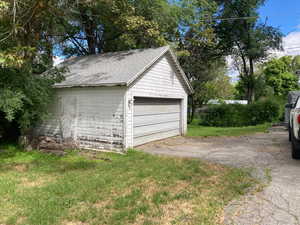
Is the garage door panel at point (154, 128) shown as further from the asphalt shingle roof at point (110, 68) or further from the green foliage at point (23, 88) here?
the green foliage at point (23, 88)

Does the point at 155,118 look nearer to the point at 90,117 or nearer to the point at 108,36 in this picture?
the point at 90,117

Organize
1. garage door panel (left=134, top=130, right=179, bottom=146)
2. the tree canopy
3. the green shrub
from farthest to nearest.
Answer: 1. the green shrub
2. garage door panel (left=134, top=130, right=179, bottom=146)
3. the tree canopy

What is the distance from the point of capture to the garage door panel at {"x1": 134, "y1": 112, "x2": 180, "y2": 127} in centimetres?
885

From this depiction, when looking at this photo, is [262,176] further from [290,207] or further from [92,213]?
[92,213]

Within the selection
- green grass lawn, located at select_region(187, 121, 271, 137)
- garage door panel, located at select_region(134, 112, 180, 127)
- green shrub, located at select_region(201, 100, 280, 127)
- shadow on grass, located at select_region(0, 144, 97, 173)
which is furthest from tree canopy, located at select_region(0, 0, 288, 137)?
green grass lawn, located at select_region(187, 121, 271, 137)

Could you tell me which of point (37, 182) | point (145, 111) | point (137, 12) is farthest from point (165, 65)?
point (37, 182)

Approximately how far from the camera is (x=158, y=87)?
9609mm

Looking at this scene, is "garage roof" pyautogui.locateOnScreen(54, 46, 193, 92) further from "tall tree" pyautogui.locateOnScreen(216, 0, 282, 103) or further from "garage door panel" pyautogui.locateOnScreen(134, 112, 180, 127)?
"tall tree" pyautogui.locateOnScreen(216, 0, 282, 103)

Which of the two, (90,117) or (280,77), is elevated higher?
(280,77)

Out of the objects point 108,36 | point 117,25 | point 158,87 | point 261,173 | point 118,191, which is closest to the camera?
point 118,191

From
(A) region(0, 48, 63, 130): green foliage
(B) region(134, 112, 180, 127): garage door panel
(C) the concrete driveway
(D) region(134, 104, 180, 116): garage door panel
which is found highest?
(A) region(0, 48, 63, 130): green foliage

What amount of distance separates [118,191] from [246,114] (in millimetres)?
15930

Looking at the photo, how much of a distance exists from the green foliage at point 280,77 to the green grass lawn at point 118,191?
31.3 metres

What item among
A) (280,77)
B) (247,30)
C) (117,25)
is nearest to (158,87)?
(117,25)
